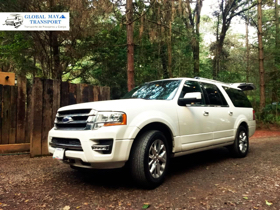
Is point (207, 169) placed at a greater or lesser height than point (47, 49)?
lesser

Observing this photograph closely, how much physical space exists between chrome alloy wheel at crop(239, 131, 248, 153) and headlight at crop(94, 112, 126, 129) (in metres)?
3.75

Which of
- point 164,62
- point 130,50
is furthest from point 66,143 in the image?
point 164,62

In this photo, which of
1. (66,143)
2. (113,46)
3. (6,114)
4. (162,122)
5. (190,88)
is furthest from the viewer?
(113,46)

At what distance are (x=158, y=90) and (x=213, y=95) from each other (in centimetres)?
147

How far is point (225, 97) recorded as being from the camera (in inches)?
207

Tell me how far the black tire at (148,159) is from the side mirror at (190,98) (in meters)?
0.83

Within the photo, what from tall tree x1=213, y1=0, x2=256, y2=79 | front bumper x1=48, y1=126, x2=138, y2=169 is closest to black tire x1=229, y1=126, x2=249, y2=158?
front bumper x1=48, y1=126, x2=138, y2=169

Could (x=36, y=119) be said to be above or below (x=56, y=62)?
below

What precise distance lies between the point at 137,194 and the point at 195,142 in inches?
62.9

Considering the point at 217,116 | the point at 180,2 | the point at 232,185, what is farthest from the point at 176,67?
the point at 232,185

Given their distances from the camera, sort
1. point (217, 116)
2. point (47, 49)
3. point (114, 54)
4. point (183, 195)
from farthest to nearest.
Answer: point (114, 54), point (47, 49), point (217, 116), point (183, 195)

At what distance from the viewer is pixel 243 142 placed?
218 inches

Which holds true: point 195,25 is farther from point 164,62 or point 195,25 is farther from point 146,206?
point 146,206

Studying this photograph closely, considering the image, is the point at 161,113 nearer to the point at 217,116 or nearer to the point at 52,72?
the point at 217,116
